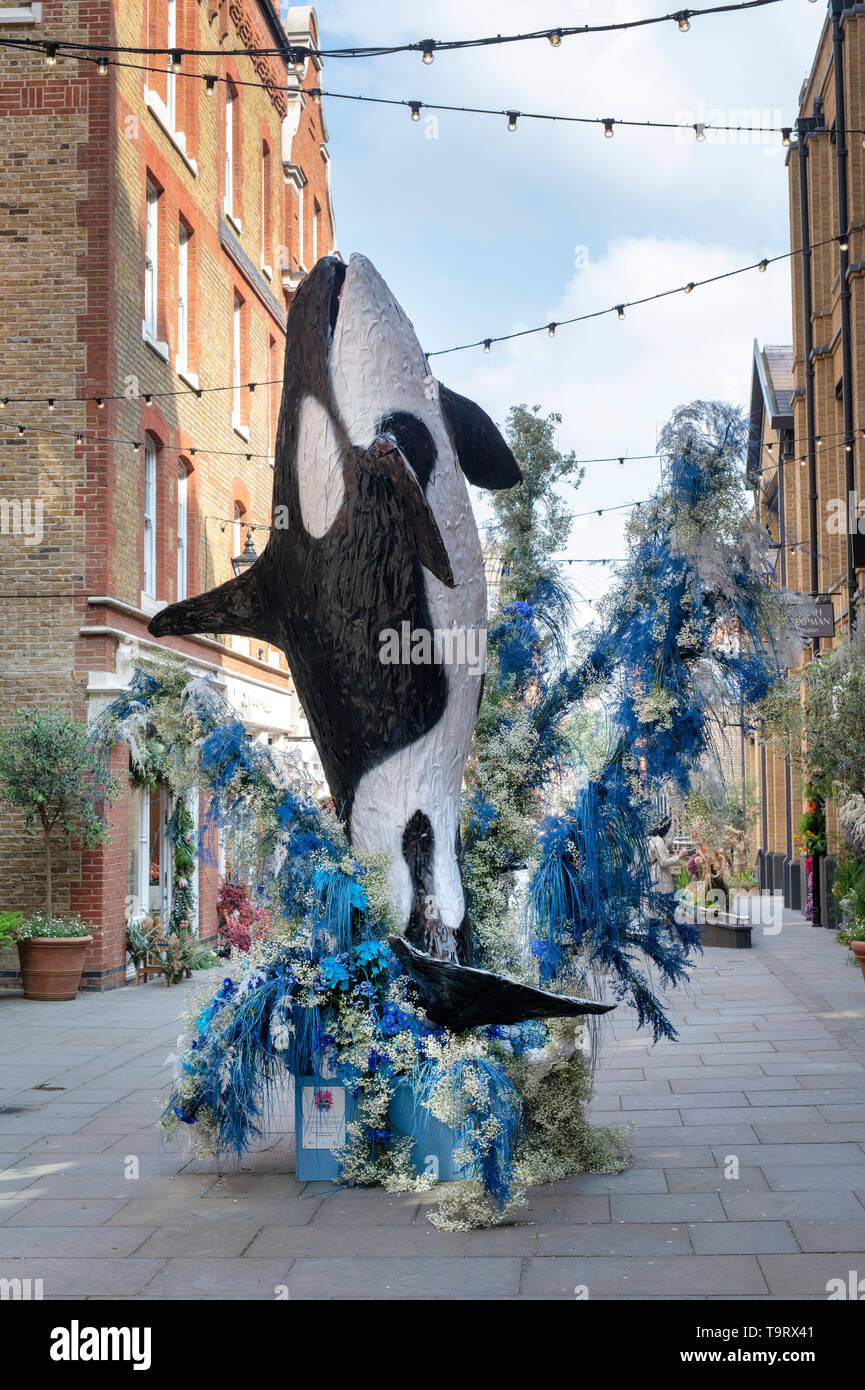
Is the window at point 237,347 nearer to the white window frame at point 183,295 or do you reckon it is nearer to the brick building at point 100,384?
the brick building at point 100,384

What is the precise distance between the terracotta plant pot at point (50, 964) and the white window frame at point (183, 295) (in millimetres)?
7948

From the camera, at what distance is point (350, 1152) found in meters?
6.18

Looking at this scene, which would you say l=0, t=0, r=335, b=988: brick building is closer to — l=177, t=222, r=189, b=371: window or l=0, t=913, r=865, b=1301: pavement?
l=177, t=222, r=189, b=371: window

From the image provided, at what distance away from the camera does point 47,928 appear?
12.9 metres

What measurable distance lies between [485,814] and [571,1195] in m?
1.92

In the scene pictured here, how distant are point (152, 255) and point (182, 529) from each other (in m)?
3.43

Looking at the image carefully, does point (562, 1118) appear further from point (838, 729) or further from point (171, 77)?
point (171, 77)

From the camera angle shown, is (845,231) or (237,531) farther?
(845,231)

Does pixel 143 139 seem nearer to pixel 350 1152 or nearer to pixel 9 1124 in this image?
pixel 9 1124

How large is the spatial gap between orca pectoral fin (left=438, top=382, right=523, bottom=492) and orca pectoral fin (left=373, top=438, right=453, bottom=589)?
0.88m

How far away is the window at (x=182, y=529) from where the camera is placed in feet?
55.4

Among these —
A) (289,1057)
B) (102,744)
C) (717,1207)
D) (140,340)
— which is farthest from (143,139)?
(717,1207)
